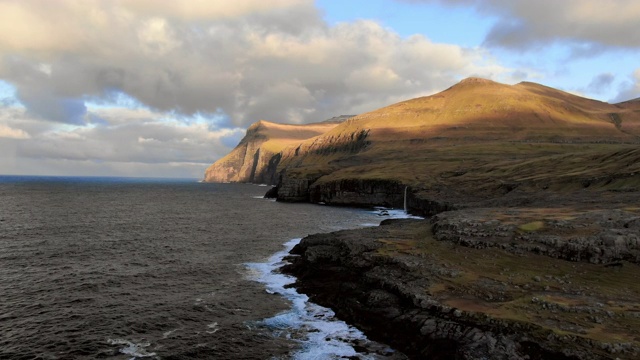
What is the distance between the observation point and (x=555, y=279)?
106ft

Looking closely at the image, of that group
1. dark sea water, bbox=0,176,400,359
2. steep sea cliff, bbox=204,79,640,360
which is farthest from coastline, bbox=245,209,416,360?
steep sea cliff, bbox=204,79,640,360

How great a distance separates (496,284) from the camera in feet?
106

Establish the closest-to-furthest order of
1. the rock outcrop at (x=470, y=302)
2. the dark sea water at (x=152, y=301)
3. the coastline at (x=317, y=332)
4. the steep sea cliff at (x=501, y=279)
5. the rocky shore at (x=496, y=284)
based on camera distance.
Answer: the rock outcrop at (x=470, y=302) → the rocky shore at (x=496, y=284) → the steep sea cliff at (x=501, y=279) → the coastline at (x=317, y=332) → the dark sea water at (x=152, y=301)

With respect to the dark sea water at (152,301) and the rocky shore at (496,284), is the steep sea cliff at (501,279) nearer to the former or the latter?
the rocky shore at (496,284)

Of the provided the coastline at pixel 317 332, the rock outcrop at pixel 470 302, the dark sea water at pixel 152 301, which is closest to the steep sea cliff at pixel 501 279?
the rock outcrop at pixel 470 302

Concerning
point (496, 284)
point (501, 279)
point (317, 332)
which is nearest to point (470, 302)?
point (496, 284)

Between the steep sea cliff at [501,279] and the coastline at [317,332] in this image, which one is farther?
the coastline at [317,332]

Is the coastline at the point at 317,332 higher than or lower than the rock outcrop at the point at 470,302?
lower

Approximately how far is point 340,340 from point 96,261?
39.8 meters

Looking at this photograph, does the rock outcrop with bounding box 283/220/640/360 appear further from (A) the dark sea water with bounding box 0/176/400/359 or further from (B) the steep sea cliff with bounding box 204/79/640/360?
(A) the dark sea water with bounding box 0/176/400/359

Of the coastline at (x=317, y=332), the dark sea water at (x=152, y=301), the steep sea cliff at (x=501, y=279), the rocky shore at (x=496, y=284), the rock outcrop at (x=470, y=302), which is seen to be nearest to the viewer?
the rock outcrop at (x=470, y=302)

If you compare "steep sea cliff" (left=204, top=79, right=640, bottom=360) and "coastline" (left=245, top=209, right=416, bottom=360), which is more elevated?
"steep sea cliff" (left=204, top=79, right=640, bottom=360)

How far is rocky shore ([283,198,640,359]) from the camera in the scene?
24062mm

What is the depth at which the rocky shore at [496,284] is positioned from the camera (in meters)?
24.1
